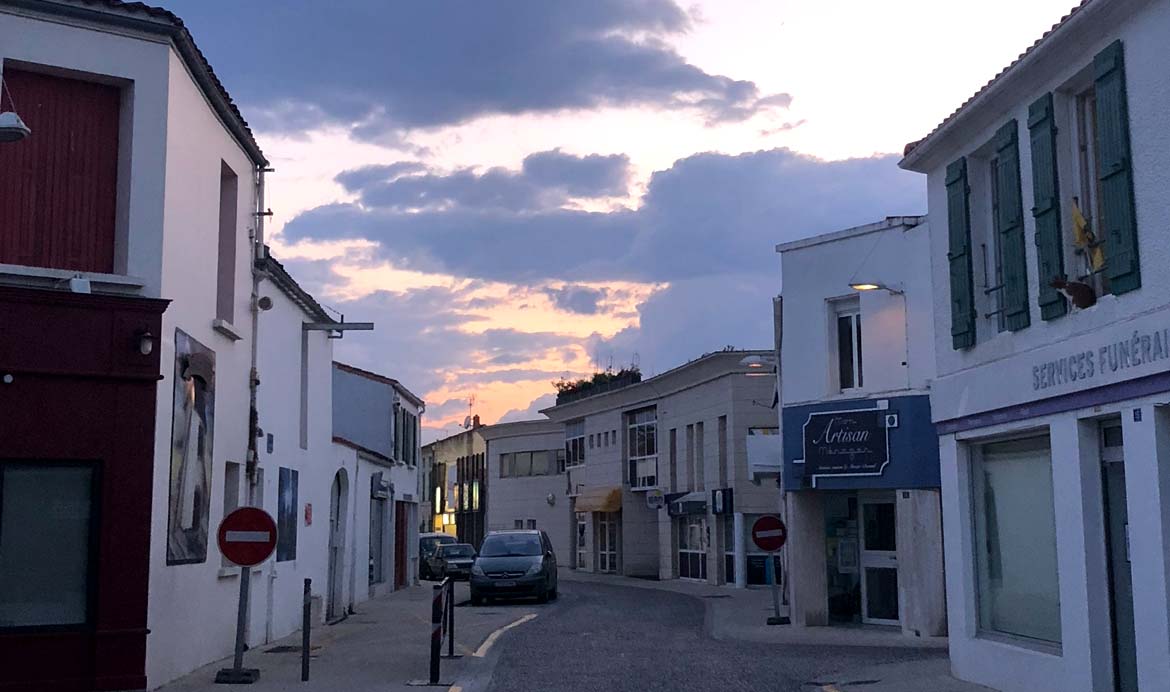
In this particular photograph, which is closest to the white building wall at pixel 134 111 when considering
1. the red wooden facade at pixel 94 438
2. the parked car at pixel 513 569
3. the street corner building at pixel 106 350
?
the street corner building at pixel 106 350

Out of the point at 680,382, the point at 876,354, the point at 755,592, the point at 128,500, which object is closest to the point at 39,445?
the point at 128,500

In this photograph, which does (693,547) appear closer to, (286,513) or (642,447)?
(642,447)

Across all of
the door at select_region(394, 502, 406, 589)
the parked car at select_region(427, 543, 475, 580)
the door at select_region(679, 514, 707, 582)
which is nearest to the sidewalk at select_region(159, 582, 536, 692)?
the door at select_region(394, 502, 406, 589)

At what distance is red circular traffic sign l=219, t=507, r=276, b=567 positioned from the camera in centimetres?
1401

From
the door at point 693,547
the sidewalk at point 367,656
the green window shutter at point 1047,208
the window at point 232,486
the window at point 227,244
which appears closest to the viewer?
the green window shutter at point 1047,208

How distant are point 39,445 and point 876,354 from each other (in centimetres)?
1335

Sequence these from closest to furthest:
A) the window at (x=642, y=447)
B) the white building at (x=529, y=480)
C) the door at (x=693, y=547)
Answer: the door at (x=693, y=547) → the window at (x=642, y=447) → the white building at (x=529, y=480)

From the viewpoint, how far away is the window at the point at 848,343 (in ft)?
73.9

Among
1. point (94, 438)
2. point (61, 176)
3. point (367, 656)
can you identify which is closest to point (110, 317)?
point (94, 438)

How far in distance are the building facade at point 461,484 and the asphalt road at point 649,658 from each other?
1852 inches

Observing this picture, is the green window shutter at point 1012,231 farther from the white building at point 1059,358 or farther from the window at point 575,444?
the window at point 575,444

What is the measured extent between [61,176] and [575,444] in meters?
44.8

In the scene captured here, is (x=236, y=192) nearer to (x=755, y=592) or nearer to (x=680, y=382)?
(x=755, y=592)

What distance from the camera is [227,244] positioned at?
17.9 meters
